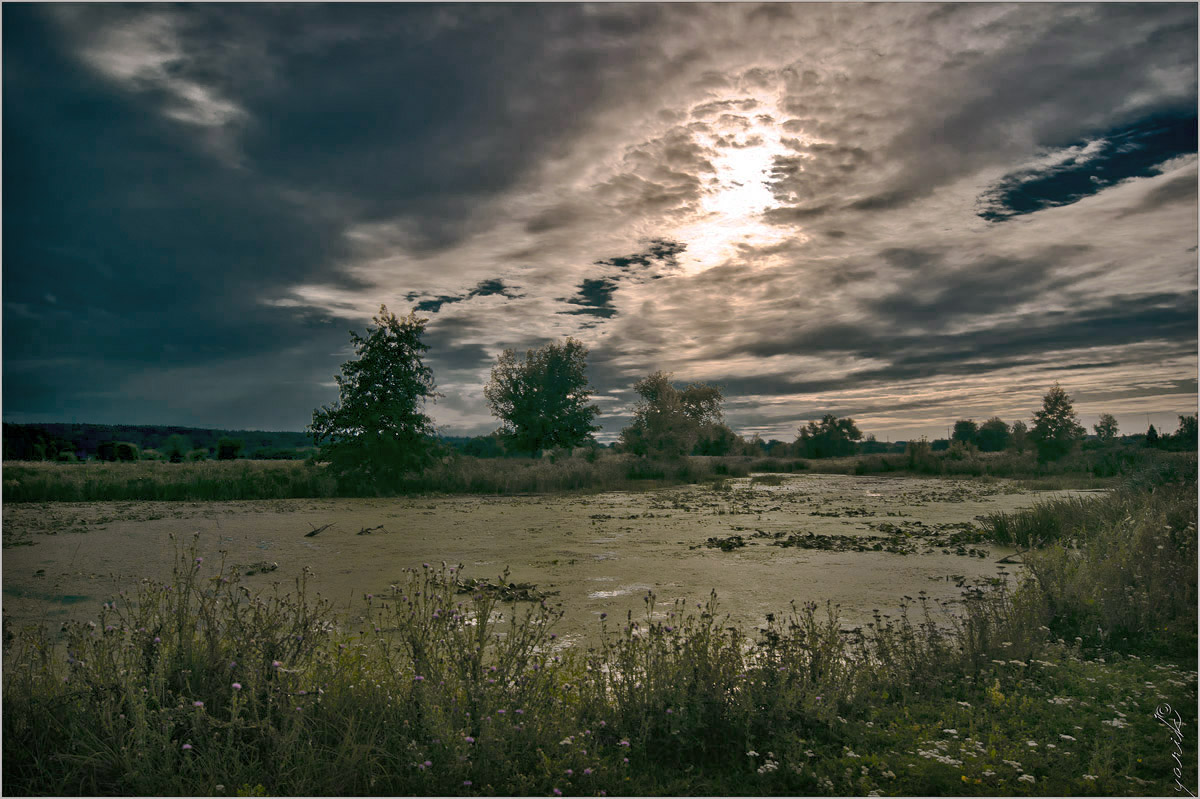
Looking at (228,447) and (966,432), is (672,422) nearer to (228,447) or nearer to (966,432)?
(966,432)

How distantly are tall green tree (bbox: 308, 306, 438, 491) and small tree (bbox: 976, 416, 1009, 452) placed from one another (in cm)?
2969

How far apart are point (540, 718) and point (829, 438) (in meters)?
48.6

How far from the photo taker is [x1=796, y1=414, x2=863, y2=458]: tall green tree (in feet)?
157

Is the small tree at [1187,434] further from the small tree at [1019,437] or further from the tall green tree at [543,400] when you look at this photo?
the tall green tree at [543,400]

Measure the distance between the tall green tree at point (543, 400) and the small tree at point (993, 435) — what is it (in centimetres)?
2269

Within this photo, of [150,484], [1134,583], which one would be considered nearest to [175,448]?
[150,484]

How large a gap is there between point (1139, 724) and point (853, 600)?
308 centimetres

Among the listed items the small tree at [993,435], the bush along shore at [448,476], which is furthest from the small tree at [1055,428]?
the small tree at [993,435]

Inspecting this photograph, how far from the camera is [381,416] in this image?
1995cm

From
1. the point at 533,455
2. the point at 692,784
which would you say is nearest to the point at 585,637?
the point at 692,784

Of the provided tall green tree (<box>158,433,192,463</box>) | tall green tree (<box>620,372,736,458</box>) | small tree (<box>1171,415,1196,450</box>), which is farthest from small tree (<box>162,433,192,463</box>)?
small tree (<box>1171,415,1196,450</box>)

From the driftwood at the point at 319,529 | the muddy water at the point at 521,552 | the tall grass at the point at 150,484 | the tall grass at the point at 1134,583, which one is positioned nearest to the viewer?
the tall grass at the point at 1134,583

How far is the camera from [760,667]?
3887 millimetres

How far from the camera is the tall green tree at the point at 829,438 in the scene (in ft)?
157
